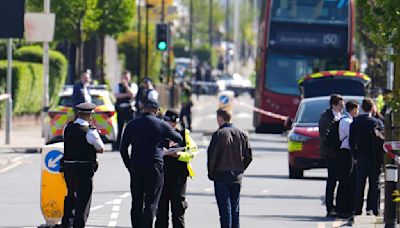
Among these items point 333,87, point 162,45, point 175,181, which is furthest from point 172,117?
point 162,45

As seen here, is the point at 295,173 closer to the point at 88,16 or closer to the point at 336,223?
the point at 336,223

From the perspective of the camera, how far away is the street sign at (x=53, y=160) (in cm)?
1823

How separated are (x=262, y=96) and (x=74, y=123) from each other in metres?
27.1

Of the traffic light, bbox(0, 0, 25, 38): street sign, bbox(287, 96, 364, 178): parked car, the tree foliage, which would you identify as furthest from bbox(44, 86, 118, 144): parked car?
the tree foliage

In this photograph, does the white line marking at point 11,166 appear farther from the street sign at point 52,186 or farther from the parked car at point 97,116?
the street sign at point 52,186

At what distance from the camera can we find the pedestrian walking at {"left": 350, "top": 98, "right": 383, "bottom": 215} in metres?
20.4

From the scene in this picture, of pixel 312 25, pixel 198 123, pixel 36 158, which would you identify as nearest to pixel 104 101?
pixel 36 158

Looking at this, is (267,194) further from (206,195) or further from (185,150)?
(185,150)

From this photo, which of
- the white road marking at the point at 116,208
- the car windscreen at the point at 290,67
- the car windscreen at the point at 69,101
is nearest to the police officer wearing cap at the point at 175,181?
the white road marking at the point at 116,208

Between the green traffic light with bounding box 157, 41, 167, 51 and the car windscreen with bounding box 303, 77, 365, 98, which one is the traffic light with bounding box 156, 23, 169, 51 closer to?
the green traffic light with bounding box 157, 41, 167, 51

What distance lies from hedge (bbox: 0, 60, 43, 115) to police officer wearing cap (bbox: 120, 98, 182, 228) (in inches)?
1033

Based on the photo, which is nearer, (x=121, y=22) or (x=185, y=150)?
(x=185, y=150)

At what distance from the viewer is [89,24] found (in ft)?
164

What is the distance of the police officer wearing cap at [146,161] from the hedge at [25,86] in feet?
86.0
